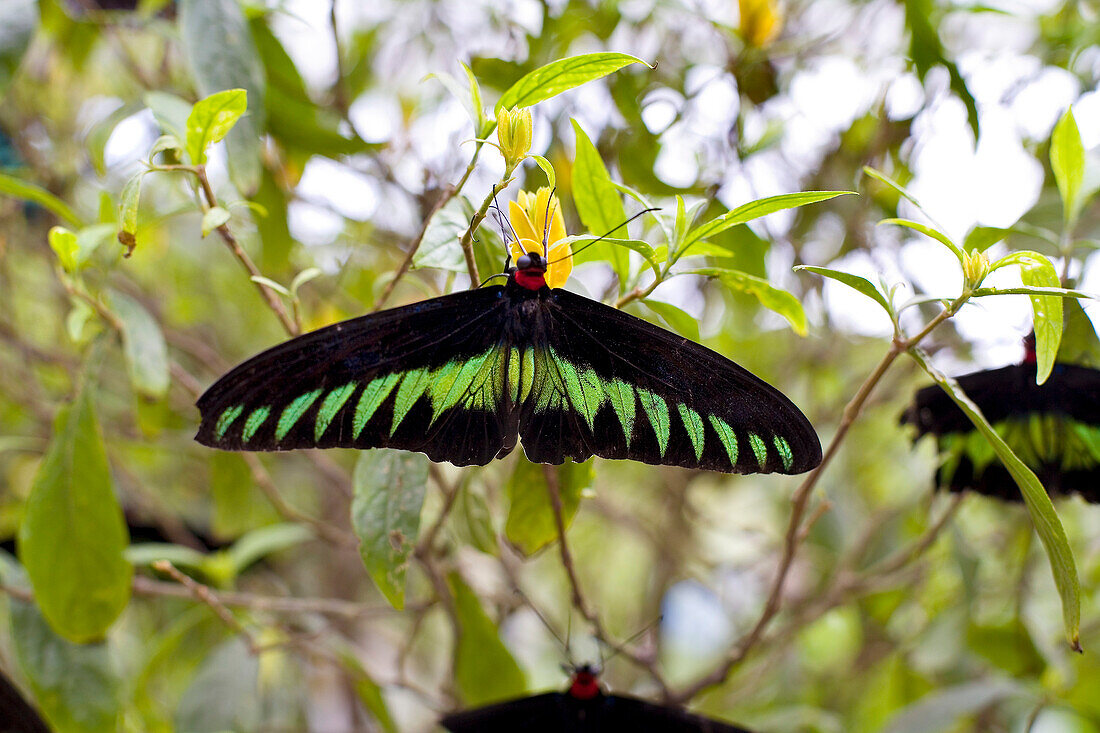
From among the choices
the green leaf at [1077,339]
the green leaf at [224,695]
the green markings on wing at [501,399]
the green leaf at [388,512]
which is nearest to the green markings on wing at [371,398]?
the green markings on wing at [501,399]

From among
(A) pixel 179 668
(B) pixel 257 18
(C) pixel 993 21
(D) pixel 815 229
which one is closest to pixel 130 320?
(B) pixel 257 18

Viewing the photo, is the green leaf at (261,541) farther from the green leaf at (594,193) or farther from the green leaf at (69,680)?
the green leaf at (594,193)

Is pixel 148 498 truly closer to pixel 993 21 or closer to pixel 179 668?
pixel 179 668

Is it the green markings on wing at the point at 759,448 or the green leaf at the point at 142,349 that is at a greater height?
the green markings on wing at the point at 759,448

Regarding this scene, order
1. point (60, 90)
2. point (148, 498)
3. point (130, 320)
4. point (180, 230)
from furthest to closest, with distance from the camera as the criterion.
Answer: point (180, 230), point (60, 90), point (148, 498), point (130, 320)

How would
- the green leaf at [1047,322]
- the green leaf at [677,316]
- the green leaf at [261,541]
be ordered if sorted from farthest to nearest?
1. the green leaf at [261,541]
2. the green leaf at [677,316]
3. the green leaf at [1047,322]
